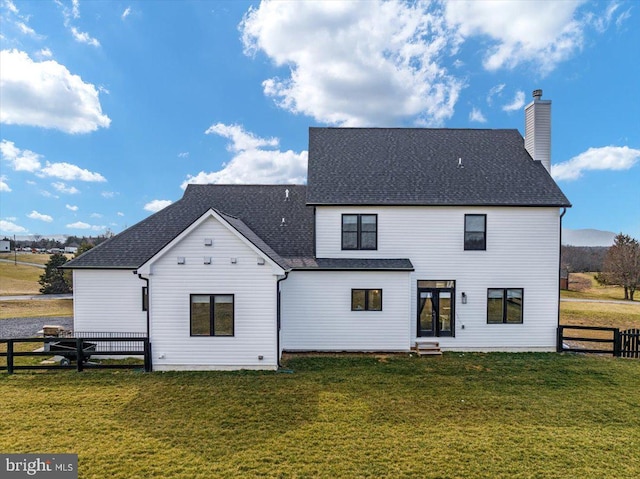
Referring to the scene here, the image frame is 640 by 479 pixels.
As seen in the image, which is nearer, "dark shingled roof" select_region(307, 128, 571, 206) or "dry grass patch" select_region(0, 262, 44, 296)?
"dark shingled roof" select_region(307, 128, 571, 206)

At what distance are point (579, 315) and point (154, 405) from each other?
82.1 feet

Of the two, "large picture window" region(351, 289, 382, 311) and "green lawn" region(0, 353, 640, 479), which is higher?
"large picture window" region(351, 289, 382, 311)

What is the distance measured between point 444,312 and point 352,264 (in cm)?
427

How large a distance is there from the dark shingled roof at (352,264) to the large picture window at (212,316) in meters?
3.04

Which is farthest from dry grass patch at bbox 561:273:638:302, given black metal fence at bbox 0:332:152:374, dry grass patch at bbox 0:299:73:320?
dry grass patch at bbox 0:299:73:320

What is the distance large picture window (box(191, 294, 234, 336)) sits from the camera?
10703 millimetres

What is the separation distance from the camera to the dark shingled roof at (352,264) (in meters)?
12.6

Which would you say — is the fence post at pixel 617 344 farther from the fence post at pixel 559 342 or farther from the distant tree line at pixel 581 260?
the distant tree line at pixel 581 260

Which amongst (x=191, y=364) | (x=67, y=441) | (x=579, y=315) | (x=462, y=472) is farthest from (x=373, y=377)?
(x=579, y=315)

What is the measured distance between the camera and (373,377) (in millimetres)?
10180

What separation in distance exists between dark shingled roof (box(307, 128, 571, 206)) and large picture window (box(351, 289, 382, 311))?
350cm

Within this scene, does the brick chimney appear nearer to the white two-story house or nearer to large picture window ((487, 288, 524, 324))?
the white two-story house

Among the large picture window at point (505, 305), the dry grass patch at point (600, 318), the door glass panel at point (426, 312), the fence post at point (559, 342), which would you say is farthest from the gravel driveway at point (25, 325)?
the dry grass patch at point (600, 318)

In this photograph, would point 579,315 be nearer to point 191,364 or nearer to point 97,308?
point 191,364
